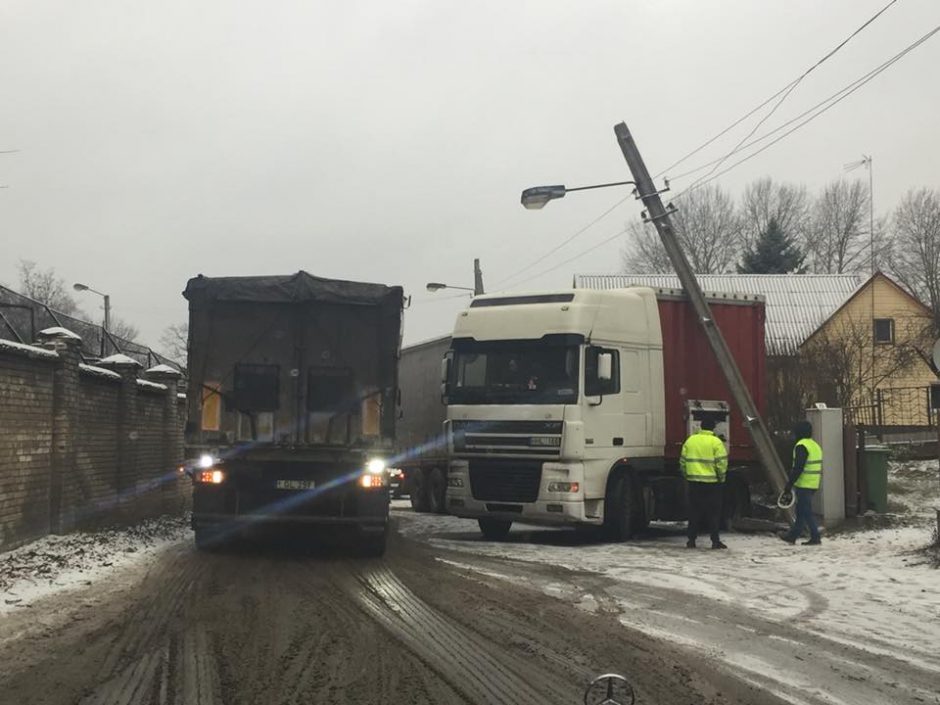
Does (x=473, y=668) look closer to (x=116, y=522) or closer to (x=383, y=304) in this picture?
(x=383, y=304)

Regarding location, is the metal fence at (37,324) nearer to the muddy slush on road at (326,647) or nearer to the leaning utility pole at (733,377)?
the muddy slush on road at (326,647)

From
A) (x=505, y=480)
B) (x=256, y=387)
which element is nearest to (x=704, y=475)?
(x=505, y=480)

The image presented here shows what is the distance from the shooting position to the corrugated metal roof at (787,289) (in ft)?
138

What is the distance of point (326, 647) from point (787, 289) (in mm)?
43008

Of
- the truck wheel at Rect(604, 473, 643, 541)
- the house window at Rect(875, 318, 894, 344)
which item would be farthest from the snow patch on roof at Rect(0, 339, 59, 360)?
the house window at Rect(875, 318, 894, 344)

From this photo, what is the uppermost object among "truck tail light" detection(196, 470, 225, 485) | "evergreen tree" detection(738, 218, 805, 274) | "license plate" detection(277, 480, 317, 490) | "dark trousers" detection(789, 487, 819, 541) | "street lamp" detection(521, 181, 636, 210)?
"evergreen tree" detection(738, 218, 805, 274)

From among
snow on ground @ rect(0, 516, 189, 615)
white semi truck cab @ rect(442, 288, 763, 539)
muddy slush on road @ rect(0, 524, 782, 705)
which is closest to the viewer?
muddy slush on road @ rect(0, 524, 782, 705)

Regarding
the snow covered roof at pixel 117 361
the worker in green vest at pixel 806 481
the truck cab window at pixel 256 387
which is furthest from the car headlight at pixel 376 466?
the snow covered roof at pixel 117 361

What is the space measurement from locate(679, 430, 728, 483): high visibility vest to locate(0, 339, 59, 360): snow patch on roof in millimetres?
8493

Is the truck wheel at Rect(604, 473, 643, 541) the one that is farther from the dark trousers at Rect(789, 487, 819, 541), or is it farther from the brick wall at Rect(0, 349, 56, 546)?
the brick wall at Rect(0, 349, 56, 546)

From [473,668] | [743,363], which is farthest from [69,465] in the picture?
[743,363]

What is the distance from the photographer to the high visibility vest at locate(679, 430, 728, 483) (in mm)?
12156

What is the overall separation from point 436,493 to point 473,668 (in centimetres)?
1208

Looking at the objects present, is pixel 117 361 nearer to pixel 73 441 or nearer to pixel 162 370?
pixel 162 370
